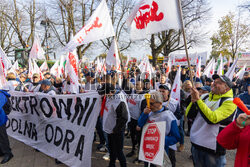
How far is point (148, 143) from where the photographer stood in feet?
8.07

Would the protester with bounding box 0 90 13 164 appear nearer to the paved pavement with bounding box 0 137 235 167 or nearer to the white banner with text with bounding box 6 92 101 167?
the paved pavement with bounding box 0 137 235 167

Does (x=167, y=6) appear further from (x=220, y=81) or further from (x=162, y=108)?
(x=162, y=108)

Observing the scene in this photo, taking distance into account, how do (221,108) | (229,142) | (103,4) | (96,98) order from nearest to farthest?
(229,142) < (221,108) < (96,98) < (103,4)

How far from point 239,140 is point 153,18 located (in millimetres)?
2006

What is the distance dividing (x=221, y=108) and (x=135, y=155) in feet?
8.90

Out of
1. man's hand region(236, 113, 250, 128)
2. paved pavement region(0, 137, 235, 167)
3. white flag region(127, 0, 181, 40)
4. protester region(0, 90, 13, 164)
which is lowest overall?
paved pavement region(0, 137, 235, 167)

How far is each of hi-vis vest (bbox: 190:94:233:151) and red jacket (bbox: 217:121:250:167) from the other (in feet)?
2.39

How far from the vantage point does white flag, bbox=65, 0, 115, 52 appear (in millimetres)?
3691

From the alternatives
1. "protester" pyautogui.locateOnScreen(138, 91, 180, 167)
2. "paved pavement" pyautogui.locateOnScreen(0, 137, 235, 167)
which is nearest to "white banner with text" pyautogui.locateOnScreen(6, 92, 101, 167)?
"paved pavement" pyautogui.locateOnScreen(0, 137, 235, 167)

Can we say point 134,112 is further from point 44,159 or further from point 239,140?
point 239,140

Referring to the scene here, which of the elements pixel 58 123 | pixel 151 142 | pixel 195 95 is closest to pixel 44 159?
pixel 58 123

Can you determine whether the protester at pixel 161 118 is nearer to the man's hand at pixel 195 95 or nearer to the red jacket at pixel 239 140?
the man's hand at pixel 195 95

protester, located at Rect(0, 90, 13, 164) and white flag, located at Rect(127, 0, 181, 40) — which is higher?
white flag, located at Rect(127, 0, 181, 40)

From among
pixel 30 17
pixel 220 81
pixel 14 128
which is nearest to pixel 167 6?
pixel 220 81
